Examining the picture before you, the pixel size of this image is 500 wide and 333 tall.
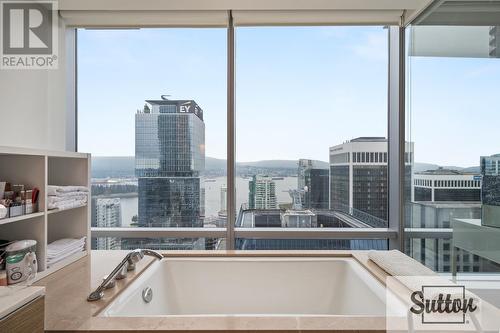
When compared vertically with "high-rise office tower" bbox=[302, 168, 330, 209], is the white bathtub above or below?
below

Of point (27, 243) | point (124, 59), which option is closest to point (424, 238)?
point (27, 243)

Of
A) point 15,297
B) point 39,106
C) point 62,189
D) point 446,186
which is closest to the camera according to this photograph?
point 15,297

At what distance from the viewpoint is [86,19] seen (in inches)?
97.7

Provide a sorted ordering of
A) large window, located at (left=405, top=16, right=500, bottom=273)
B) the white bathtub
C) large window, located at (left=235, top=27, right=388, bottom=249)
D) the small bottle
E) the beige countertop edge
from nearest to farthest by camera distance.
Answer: the beige countertop edge, the small bottle, large window, located at (left=405, top=16, right=500, bottom=273), the white bathtub, large window, located at (left=235, top=27, right=388, bottom=249)

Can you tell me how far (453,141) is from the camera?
195 centimetres

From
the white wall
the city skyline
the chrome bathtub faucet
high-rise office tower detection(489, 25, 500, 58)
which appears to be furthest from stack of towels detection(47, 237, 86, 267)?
high-rise office tower detection(489, 25, 500, 58)

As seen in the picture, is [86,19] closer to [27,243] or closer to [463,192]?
[27,243]

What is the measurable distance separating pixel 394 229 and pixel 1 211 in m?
2.78

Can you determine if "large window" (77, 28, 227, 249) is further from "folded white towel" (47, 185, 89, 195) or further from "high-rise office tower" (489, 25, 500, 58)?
"high-rise office tower" (489, 25, 500, 58)

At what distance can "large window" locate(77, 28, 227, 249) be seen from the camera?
263 centimetres

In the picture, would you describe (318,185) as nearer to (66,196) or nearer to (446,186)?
(446,186)

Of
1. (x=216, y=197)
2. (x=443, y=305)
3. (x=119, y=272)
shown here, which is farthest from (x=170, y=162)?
(x=443, y=305)

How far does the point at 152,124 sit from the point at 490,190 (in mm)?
2536

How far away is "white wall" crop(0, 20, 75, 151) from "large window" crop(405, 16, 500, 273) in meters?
2.92
